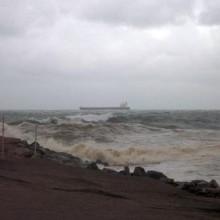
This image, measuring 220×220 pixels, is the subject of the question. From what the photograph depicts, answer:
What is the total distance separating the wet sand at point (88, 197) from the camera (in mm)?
6133

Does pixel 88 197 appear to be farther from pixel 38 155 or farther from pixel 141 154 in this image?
pixel 141 154

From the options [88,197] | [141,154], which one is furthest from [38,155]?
[88,197]

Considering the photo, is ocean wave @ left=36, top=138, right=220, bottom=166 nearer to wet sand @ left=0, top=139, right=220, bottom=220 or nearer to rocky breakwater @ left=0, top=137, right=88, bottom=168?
rocky breakwater @ left=0, top=137, right=88, bottom=168

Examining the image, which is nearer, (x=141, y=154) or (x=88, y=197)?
(x=88, y=197)

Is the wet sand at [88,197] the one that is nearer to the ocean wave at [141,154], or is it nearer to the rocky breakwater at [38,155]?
the rocky breakwater at [38,155]

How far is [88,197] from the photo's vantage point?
24.1ft

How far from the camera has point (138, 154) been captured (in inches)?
720

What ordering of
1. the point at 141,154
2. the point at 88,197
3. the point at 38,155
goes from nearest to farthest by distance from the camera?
the point at 88,197 < the point at 38,155 < the point at 141,154

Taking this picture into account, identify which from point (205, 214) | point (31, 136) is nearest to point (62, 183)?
point (205, 214)

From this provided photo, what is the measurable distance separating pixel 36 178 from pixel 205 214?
3233 millimetres

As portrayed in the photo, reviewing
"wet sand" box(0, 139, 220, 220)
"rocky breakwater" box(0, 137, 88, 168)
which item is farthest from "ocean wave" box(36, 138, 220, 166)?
"wet sand" box(0, 139, 220, 220)

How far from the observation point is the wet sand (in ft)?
20.1

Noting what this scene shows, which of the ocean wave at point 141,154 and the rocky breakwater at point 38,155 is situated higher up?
the rocky breakwater at point 38,155

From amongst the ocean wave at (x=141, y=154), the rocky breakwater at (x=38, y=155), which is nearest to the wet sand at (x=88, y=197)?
the rocky breakwater at (x=38, y=155)
